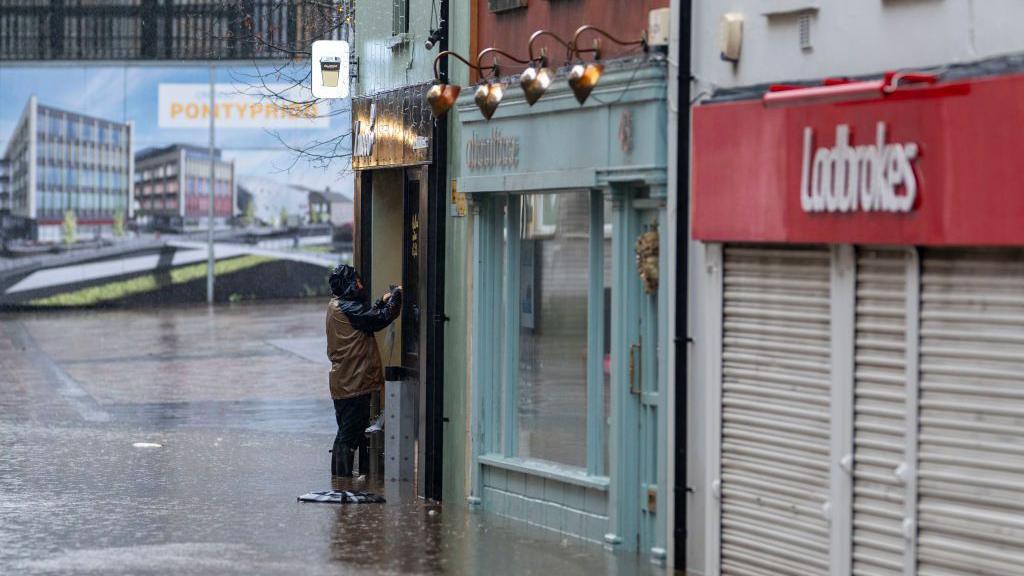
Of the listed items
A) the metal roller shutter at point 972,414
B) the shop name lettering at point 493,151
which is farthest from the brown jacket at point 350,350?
the metal roller shutter at point 972,414

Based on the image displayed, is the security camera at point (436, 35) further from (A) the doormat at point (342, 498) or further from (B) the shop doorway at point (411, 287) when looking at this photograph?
(A) the doormat at point (342, 498)

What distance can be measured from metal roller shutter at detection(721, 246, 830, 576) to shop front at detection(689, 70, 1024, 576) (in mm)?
14

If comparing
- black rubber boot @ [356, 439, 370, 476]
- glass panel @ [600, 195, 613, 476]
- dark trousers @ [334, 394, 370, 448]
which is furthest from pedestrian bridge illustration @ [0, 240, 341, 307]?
glass panel @ [600, 195, 613, 476]

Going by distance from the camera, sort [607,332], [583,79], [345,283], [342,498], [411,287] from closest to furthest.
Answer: [583,79], [607,332], [342,498], [345,283], [411,287]

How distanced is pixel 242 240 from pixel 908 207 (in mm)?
35154

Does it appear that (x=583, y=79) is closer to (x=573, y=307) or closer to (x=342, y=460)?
(x=573, y=307)

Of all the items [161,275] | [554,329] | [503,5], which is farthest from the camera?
[161,275]

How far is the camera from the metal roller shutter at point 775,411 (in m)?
10.1

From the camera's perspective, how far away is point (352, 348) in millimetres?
16312

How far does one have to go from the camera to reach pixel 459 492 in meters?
15.1

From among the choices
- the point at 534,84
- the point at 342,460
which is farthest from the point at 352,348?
the point at 534,84

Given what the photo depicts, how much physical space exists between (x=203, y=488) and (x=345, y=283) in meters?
2.19

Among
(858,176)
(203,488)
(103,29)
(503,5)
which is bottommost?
(203,488)

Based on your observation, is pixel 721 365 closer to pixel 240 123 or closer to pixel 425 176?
pixel 425 176
